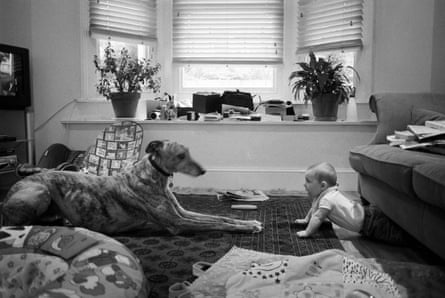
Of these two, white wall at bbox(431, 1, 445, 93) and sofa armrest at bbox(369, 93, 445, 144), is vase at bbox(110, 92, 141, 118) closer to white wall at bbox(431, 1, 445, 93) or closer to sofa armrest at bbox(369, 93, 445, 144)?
sofa armrest at bbox(369, 93, 445, 144)

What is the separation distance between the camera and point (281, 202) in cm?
338

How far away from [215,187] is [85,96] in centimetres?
166

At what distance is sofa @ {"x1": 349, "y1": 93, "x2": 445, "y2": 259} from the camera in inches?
65.8

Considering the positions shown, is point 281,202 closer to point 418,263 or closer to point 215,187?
point 215,187

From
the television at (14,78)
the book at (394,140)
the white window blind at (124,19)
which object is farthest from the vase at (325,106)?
the television at (14,78)

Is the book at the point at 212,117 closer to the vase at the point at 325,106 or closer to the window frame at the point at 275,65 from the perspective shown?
the window frame at the point at 275,65

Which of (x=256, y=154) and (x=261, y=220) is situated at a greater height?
(x=256, y=154)

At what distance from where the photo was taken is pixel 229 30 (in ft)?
14.7

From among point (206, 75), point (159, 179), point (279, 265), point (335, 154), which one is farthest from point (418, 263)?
point (206, 75)

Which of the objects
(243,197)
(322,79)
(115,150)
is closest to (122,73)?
(115,150)

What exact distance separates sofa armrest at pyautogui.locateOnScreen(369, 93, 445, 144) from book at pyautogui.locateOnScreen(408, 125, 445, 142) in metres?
0.40

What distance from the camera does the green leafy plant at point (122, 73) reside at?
4.09 metres

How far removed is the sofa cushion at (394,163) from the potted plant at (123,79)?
2.29 m

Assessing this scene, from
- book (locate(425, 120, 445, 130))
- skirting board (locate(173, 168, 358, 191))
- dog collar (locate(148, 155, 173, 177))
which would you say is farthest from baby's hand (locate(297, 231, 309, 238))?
skirting board (locate(173, 168, 358, 191))
